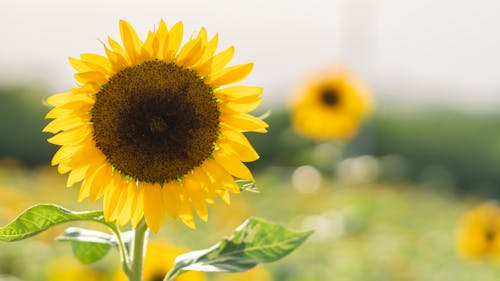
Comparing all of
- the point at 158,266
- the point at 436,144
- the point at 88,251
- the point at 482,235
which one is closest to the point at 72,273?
the point at 158,266

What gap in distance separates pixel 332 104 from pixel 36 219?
3.08 m

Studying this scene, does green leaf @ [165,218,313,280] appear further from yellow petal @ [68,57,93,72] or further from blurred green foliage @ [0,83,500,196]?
blurred green foliage @ [0,83,500,196]

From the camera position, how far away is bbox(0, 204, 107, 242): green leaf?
3.92 ft

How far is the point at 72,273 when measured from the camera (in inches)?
108

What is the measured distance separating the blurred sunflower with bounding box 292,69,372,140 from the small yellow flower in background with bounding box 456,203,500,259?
2.42 ft

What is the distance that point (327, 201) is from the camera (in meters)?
5.73

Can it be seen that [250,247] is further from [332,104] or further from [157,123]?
[332,104]

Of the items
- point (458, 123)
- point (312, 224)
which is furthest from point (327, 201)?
point (458, 123)

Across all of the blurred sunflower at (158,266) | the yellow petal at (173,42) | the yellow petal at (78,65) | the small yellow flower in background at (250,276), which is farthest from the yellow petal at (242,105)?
the small yellow flower in background at (250,276)

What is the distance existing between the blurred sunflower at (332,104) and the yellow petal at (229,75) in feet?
9.00

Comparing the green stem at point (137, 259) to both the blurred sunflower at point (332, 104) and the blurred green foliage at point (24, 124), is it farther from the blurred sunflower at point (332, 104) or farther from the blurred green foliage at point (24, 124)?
the blurred green foliage at point (24, 124)

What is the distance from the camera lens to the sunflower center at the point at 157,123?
132 cm

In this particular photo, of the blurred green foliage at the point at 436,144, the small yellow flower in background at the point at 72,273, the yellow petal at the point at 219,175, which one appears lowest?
the blurred green foliage at the point at 436,144

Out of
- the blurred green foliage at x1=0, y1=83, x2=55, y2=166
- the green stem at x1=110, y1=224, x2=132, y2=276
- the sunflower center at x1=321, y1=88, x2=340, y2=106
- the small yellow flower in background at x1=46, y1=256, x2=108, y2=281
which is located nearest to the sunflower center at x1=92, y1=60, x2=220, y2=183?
the green stem at x1=110, y1=224, x2=132, y2=276
